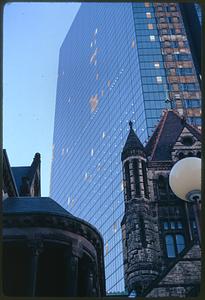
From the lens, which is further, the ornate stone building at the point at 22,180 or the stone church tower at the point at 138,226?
the stone church tower at the point at 138,226

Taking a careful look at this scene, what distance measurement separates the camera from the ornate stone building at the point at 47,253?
20828mm

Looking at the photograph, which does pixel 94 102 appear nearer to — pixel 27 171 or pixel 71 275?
pixel 27 171

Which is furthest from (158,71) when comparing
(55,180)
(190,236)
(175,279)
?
(175,279)

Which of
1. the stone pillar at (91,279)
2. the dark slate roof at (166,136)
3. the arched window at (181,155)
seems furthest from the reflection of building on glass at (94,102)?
the stone pillar at (91,279)

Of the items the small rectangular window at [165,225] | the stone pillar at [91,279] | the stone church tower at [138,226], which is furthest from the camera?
the small rectangular window at [165,225]

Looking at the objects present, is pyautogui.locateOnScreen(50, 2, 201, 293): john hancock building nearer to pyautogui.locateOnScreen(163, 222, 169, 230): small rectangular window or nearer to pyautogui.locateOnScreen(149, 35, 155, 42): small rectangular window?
pyautogui.locateOnScreen(149, 35, 155, 42): small rectangular window

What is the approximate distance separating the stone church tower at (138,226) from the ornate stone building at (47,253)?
17.2 metres

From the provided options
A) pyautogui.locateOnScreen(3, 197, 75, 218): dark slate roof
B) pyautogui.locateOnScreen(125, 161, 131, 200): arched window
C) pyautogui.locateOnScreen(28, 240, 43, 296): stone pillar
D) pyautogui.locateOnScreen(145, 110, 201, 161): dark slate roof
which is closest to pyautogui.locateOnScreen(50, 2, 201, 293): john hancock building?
pyautogui.locateOnScreen(145, 110, 201, 161): dark slate roof

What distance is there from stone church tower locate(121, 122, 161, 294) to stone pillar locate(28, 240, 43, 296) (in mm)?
20206

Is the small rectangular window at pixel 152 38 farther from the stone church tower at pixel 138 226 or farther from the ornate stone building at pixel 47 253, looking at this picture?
the ornate stone building at pixel 47 253

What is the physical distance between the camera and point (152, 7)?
125625 millimetres

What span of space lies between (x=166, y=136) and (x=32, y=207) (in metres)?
32.6

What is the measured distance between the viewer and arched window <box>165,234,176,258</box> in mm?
41688

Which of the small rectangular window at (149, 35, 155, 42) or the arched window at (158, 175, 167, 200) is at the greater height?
the small rectangular window at (149, 35, 155, 42)
